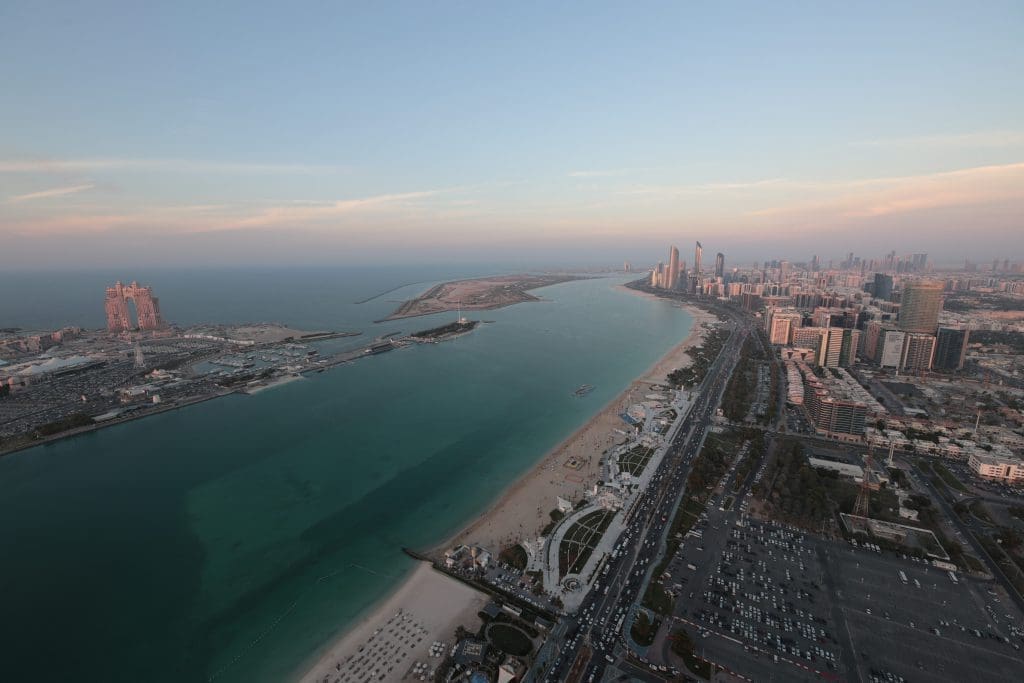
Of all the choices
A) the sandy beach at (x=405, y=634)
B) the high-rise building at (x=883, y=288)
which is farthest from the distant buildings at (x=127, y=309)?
the high-rise building at (x=883, y=288)

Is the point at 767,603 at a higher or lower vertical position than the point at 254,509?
lower

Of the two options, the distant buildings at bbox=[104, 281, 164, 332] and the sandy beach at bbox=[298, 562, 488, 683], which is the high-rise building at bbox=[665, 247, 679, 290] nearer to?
the distant buildings at bbox=[104, 281, 164, 332]

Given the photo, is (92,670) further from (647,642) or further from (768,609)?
(768,609)

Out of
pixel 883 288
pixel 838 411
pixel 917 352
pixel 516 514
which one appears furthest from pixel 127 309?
pixel 883 288

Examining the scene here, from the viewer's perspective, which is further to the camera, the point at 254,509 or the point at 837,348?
the point at 837,348

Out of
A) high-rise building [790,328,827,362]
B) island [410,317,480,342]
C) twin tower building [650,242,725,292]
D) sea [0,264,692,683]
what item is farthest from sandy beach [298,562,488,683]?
twin tower building [650,242,725,292]

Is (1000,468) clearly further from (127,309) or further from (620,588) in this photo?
(127,309)
